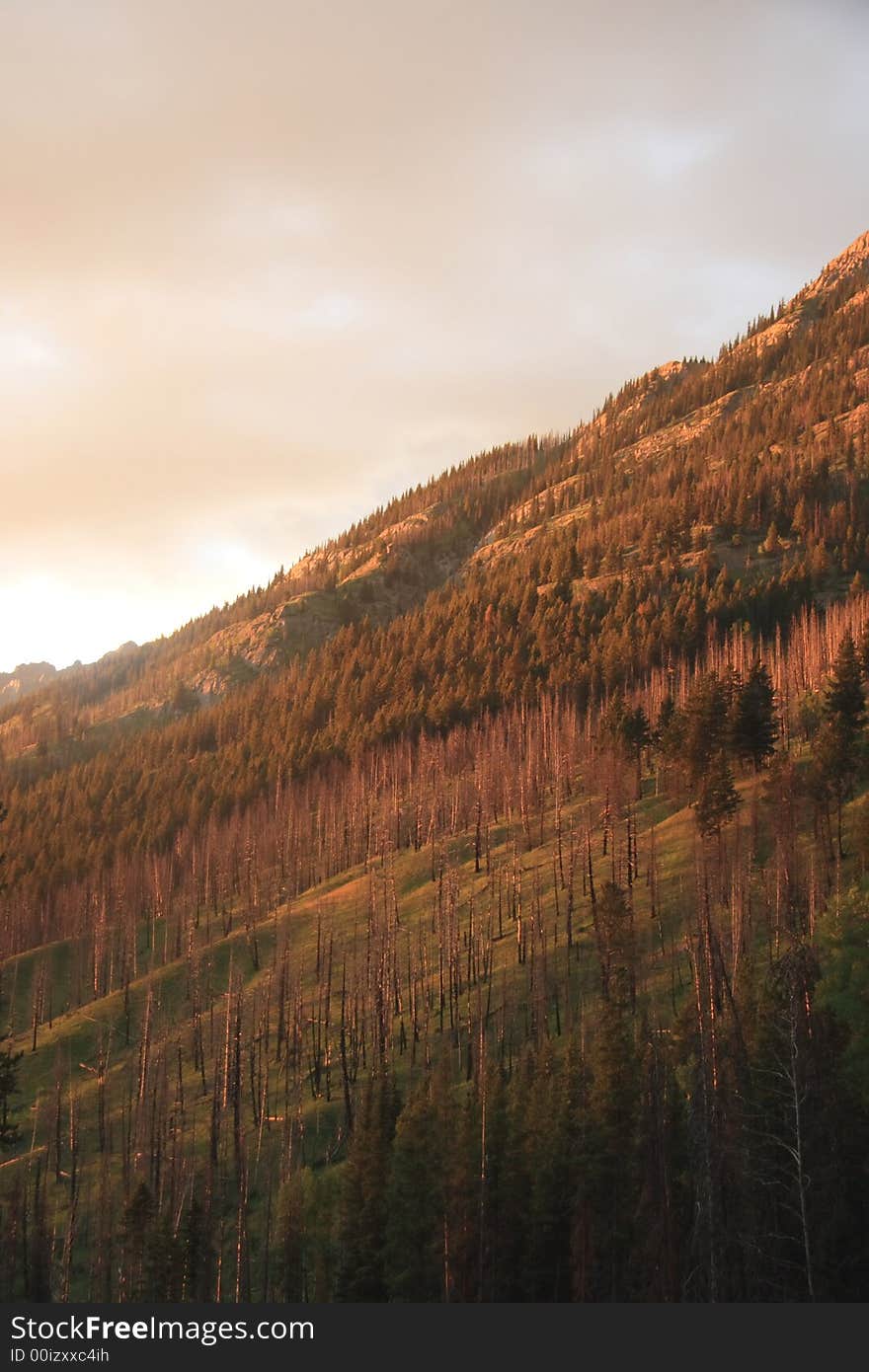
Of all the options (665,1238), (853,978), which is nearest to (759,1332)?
(665,1238)

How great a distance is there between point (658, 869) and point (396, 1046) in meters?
29.6

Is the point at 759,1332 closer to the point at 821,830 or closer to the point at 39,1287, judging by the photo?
the point at 39,1287

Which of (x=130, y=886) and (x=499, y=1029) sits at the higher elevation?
(x=130, y=886)

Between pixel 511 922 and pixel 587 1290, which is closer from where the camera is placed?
pixel 587 1290

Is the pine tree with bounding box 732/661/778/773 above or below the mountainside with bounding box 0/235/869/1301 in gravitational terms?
above

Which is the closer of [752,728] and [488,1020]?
[488,1020]

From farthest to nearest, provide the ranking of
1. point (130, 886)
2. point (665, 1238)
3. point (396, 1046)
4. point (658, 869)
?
1. point (130, 886)
2. point (658, 869)
3. point (396, 1046)
4. point (665, 1238)

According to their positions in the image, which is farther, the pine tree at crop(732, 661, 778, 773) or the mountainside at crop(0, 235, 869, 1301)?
the pine tree at crop(732, 661, 778, 773)

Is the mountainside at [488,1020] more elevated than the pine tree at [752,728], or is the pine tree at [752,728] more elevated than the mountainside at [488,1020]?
the pine tree at [752,728]

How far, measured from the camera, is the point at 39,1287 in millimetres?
68750

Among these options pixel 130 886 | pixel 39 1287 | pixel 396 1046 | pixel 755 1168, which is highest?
pixel 130 886

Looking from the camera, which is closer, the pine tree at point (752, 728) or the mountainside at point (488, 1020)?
the mountainside at point (488, 1020)

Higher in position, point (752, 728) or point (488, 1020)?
point (752, 728)

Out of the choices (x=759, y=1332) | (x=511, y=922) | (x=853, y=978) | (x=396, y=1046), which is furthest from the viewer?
(x=511, y=922)
